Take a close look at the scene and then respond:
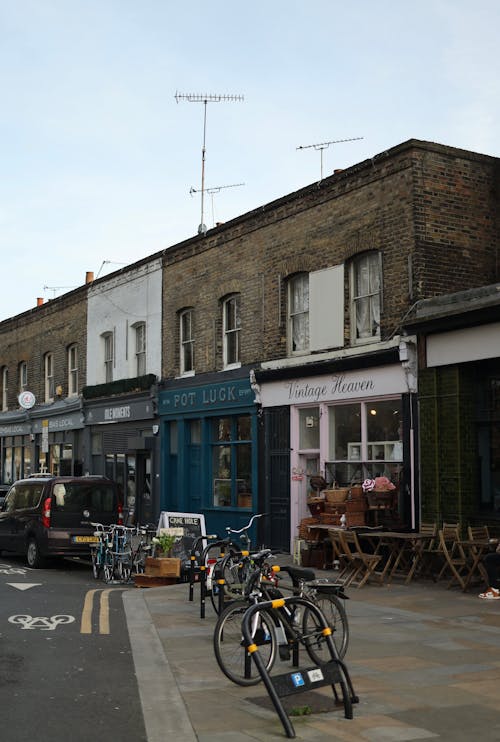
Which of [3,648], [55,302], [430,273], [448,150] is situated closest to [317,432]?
[430,273]

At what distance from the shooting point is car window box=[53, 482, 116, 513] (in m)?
18.0

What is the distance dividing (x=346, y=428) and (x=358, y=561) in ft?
11.2

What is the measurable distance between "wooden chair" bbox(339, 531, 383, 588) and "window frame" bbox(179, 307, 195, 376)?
30.4ft

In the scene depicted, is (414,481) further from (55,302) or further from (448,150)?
(55,302)

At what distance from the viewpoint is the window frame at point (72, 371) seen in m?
30.9

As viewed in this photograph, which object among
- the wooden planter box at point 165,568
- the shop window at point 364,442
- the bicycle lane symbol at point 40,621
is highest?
the shop window at point 364,442

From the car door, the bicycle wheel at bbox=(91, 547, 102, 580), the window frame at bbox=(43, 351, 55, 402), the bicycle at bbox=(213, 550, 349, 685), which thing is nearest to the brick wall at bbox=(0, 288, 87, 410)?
the window frame at bbox=(43, 351, 55, 402)

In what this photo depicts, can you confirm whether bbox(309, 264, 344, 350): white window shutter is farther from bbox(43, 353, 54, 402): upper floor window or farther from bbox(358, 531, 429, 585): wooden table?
bbox(43, 353, 54, 402): upper floor window

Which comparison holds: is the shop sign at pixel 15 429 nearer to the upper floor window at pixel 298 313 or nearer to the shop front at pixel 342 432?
the shop front at pixel 342 432

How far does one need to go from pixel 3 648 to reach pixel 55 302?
23.9 metres

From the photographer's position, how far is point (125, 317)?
2691 centimetres

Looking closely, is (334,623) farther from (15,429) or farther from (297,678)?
(15,429)

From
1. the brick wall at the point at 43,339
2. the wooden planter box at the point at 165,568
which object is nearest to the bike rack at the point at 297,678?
the wooden planter box at the point at 165,568

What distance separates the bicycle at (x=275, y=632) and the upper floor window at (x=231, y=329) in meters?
13.2
